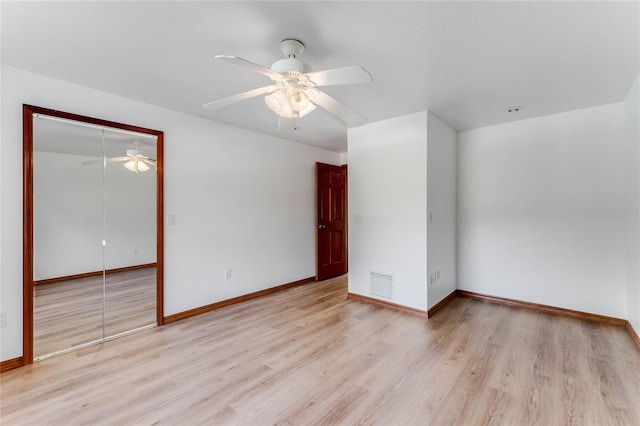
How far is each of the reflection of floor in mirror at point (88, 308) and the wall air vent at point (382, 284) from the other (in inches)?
104

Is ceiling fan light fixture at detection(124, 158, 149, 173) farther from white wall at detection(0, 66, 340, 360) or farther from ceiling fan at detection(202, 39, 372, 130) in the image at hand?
ceiling fan at detection(202, 39, 372, 130)

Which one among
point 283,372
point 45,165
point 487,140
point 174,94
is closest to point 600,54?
point 487,140

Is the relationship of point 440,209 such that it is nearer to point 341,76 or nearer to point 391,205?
point 391,205

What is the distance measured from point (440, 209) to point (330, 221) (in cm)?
213

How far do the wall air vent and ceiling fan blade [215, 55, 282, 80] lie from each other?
2767 millimetres

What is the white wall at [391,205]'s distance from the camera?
3363 millimetres

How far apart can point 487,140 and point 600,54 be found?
1.87 meters

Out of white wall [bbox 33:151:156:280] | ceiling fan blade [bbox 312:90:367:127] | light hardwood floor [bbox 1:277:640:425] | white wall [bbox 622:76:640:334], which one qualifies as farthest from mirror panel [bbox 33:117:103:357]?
white wall [bbox 622:76:640:334]

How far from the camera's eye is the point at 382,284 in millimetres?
3734

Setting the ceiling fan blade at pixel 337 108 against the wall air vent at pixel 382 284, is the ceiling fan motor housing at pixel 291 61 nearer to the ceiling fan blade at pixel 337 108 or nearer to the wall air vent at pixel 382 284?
the ceiling fan blade at pixel 337 108

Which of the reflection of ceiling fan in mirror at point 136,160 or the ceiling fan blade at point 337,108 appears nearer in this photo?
the ceiling fan blade at point 337,108

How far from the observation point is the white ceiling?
1.62 metres

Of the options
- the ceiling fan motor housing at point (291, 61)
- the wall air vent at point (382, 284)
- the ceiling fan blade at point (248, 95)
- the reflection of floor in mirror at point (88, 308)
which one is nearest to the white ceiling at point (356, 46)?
the ceiling fan motor housing at point (291, 61)

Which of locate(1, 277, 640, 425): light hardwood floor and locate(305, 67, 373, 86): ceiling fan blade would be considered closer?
locate(305, 67, 373, 86): ceiling fan blade
